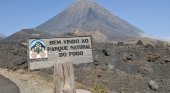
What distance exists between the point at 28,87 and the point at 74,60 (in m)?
12.1

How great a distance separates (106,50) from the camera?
3838cm

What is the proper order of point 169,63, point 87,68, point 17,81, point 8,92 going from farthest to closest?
point 169,63, point 87,68, point 17,81, point 8,92

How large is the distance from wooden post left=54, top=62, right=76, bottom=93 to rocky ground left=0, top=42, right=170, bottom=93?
18343 mm

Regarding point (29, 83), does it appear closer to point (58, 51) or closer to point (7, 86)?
point (7, 86)

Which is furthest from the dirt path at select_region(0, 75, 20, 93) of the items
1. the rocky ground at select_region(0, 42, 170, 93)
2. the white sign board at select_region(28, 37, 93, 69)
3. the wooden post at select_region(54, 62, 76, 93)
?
the wooden post at select_region(54, 62, 76, 93)

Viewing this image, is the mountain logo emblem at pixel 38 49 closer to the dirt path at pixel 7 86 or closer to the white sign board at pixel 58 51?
the white sign board at pixel 58 51

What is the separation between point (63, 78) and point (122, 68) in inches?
1051

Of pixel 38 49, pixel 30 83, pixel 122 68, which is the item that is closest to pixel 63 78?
pixel 38 49

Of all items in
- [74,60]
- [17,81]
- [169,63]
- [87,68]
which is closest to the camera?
[74,60]

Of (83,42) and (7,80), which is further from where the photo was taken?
(7,80)

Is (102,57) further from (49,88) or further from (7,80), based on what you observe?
(49,88)

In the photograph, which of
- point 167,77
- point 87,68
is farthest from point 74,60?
point 167,77

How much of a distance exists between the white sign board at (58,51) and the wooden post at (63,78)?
0.24 meters

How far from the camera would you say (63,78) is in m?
9.40
